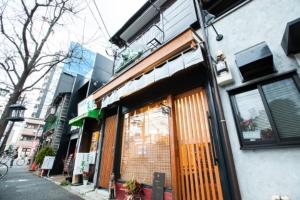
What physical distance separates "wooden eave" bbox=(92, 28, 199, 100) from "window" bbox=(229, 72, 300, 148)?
1.94 m

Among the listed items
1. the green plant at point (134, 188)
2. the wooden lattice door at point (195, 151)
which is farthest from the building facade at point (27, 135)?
the wooden lattice door at point (195, 151)

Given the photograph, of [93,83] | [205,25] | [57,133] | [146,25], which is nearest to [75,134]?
[57,133]

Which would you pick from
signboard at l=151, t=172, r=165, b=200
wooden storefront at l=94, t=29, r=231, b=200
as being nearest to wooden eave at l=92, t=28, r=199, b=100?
wooden storefront at l=94, t=29, r=231, b=200

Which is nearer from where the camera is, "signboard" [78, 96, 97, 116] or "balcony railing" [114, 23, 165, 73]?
"balcony railing" [114, 23, 165, 73]

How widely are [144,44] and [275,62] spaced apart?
6.55m

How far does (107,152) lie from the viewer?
7562mm

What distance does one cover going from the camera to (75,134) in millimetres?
13398

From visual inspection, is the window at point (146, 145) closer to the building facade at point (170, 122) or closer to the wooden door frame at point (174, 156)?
the building facade at point (170, 122)

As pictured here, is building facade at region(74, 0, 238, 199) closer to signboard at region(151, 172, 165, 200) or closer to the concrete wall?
signboard at region(151, 172, 165, 200)

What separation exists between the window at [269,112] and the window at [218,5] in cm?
278

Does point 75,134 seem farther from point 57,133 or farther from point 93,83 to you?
point 93,83

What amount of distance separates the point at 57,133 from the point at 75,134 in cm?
250

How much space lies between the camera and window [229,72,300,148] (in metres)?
2.95

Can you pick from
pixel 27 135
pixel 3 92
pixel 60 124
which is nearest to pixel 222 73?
pixel 3 92
